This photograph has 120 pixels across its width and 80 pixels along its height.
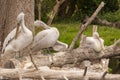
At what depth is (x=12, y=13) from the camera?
365 inches

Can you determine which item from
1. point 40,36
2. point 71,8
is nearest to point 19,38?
point 40,36

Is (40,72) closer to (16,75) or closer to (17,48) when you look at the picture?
(16,75)

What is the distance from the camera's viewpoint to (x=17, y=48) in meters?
6.98

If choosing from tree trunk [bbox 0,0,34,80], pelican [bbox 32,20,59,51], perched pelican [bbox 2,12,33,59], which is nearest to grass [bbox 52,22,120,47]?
tree trunk [bbox 0,0,34,80]

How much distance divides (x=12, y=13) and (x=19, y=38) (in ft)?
8.26

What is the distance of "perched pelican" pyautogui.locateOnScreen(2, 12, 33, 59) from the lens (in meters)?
6.70

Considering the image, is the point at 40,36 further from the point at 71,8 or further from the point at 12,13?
the point at 71,8

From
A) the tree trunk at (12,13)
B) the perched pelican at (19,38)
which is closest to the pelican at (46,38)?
the perched pelican at (19,38)

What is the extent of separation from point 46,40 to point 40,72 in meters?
1.80

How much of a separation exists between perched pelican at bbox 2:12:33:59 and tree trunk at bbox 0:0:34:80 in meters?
2.04

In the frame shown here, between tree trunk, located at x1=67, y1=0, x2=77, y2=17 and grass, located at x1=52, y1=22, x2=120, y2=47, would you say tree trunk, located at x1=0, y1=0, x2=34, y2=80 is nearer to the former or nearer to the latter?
grass, located at x1=52, y1=22, x2=120, y2=47

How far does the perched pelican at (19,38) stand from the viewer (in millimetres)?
6703

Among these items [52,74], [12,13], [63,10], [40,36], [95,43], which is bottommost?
[52,74]

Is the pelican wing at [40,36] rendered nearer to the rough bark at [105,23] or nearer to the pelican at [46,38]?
the pelican at [46,38]
